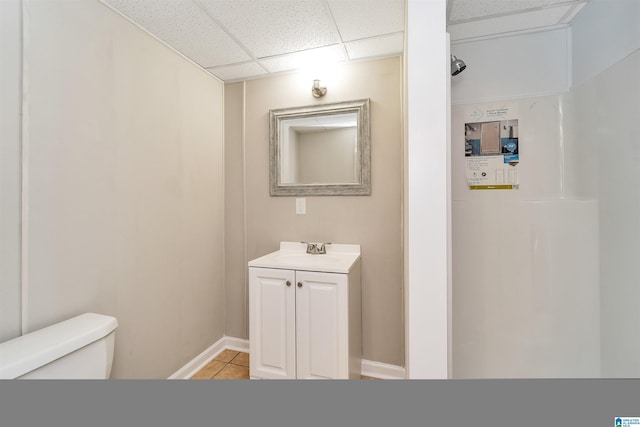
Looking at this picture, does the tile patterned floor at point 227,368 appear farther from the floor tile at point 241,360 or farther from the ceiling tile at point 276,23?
the ceiling tile at point 276,23

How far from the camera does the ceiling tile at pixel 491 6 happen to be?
46.6 inches

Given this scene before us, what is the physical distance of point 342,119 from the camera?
174 centimetres

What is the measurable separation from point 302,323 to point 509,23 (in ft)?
6.22

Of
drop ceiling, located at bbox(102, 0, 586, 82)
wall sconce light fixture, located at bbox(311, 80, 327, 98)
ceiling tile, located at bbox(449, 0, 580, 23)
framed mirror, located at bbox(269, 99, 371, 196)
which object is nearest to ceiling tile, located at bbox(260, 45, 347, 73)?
drop ceiling, located at bbox(102, 0, 586, 82)

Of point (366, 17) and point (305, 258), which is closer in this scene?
point (366, 17)

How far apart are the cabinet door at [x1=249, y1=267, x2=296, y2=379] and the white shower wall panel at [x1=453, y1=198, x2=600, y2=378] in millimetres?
914

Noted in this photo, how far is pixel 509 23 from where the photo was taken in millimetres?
1326

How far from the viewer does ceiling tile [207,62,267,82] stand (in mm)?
1746

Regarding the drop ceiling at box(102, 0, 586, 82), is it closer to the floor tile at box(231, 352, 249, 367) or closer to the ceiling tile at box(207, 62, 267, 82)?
the ceiling tile at box(207, 62, 267, 82)

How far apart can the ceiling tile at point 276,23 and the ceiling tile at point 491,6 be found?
0.60 m

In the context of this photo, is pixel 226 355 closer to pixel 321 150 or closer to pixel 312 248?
pixel 312 248

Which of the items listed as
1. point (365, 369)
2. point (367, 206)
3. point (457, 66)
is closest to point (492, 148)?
point (457, 66)

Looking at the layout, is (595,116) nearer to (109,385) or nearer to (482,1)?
(482,1)

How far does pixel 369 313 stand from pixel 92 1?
2.11m
